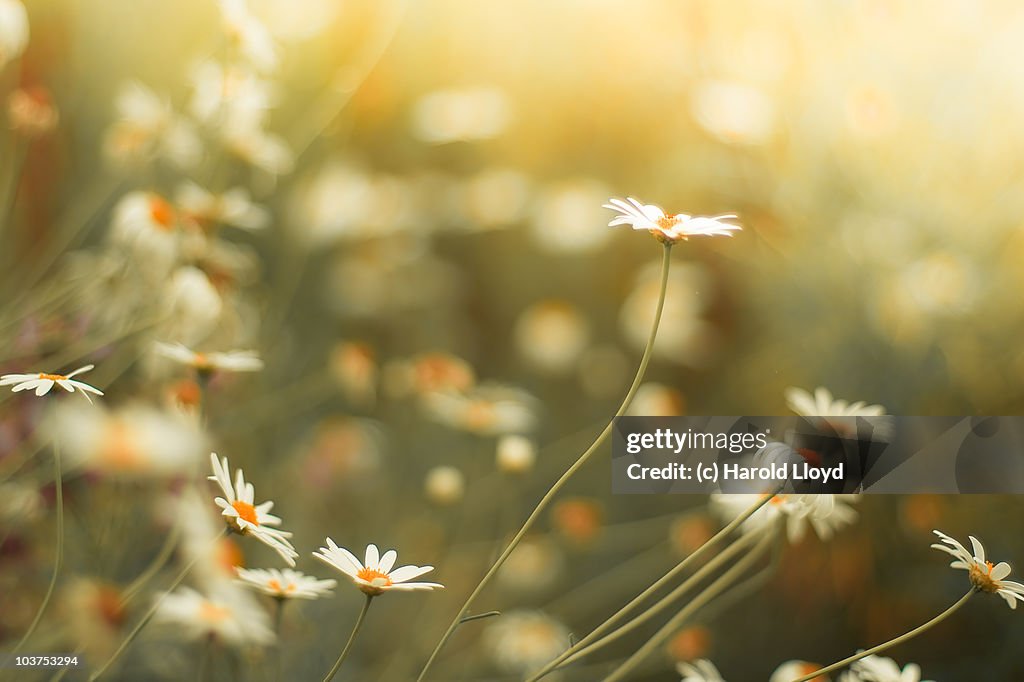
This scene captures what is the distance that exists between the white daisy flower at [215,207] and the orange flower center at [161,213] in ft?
0.06

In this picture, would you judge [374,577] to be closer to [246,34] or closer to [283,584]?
[283,584]

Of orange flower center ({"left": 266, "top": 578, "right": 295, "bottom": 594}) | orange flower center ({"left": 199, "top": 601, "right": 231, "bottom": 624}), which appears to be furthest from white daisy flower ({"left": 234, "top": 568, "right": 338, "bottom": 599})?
orange flower center ({"left": 199, "top": 601, "right": 231, "bottom": 624})

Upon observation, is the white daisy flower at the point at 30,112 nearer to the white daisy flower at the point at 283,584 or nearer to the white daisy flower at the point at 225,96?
the white daisy flower at the point at 225,96

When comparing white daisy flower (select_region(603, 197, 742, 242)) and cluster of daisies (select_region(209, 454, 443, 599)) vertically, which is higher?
white daisy flower (select_region(603, 197, 742, 242))

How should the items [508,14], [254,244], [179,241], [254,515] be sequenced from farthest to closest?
1. [254,244]
2. [508,14]
3. [179,241]
4. [254,515]

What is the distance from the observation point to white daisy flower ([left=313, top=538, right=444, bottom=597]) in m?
0.40

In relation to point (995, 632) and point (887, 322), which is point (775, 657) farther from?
point (887, 322)

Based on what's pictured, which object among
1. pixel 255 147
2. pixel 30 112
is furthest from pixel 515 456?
pixel 30 112

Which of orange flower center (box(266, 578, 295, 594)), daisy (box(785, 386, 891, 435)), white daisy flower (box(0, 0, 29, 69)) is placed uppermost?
white daisy flower (box(0, 0, 29, 69))

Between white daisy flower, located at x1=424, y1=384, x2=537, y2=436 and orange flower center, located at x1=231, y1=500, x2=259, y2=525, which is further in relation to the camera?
white daisy flower, located at x1=424, y1=384, x2=537, y2=436

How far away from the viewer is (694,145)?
853mm

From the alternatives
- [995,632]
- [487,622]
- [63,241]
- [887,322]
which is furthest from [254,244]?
[995,632]

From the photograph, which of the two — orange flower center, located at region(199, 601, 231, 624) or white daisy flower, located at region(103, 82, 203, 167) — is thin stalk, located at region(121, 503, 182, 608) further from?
white daisy flower, located at region(103, 82, 203, 167)

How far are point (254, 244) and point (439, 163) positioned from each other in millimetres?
244
